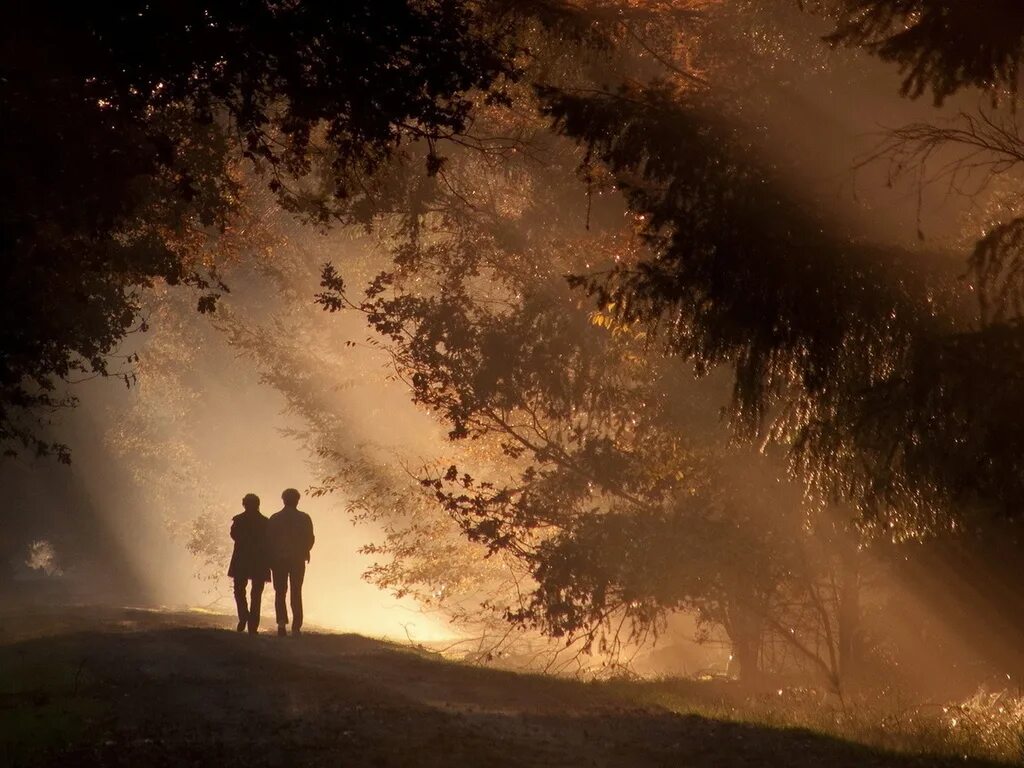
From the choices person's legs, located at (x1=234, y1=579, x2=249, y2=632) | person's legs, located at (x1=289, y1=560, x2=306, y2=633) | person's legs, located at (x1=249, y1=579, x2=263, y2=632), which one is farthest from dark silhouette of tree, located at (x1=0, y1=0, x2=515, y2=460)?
person's legs, located at (x1=234, y1=579, x2=249, y2=632)

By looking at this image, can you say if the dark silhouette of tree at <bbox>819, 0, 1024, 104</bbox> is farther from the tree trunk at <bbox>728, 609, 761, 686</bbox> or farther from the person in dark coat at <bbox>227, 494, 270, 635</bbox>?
the person in dark coat at <bbox>227, 494, 270, 635</bbox>

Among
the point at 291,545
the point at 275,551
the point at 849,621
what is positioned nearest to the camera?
the point at 849,621

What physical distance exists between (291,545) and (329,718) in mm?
8885

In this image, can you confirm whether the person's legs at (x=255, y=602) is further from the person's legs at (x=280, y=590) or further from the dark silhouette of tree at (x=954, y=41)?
the dark silhouette of tree at (x=954, y=41)

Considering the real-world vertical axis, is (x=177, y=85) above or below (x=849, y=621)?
above

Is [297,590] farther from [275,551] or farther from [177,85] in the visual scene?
[177,85]

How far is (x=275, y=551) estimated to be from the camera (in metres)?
18.1

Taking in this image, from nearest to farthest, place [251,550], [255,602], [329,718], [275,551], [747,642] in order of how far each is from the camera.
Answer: [329,718] → [747,642] → [275,551] → [251,550] → [255,602]

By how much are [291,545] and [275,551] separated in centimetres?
30

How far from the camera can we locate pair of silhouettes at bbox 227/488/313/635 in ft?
59.1

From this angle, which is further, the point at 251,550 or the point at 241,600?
the point at 241,600

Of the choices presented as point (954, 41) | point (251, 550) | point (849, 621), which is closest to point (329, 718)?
point (954, 41)

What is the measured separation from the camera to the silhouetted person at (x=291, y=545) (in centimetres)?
1795

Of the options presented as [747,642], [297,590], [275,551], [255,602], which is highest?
[275,551]
